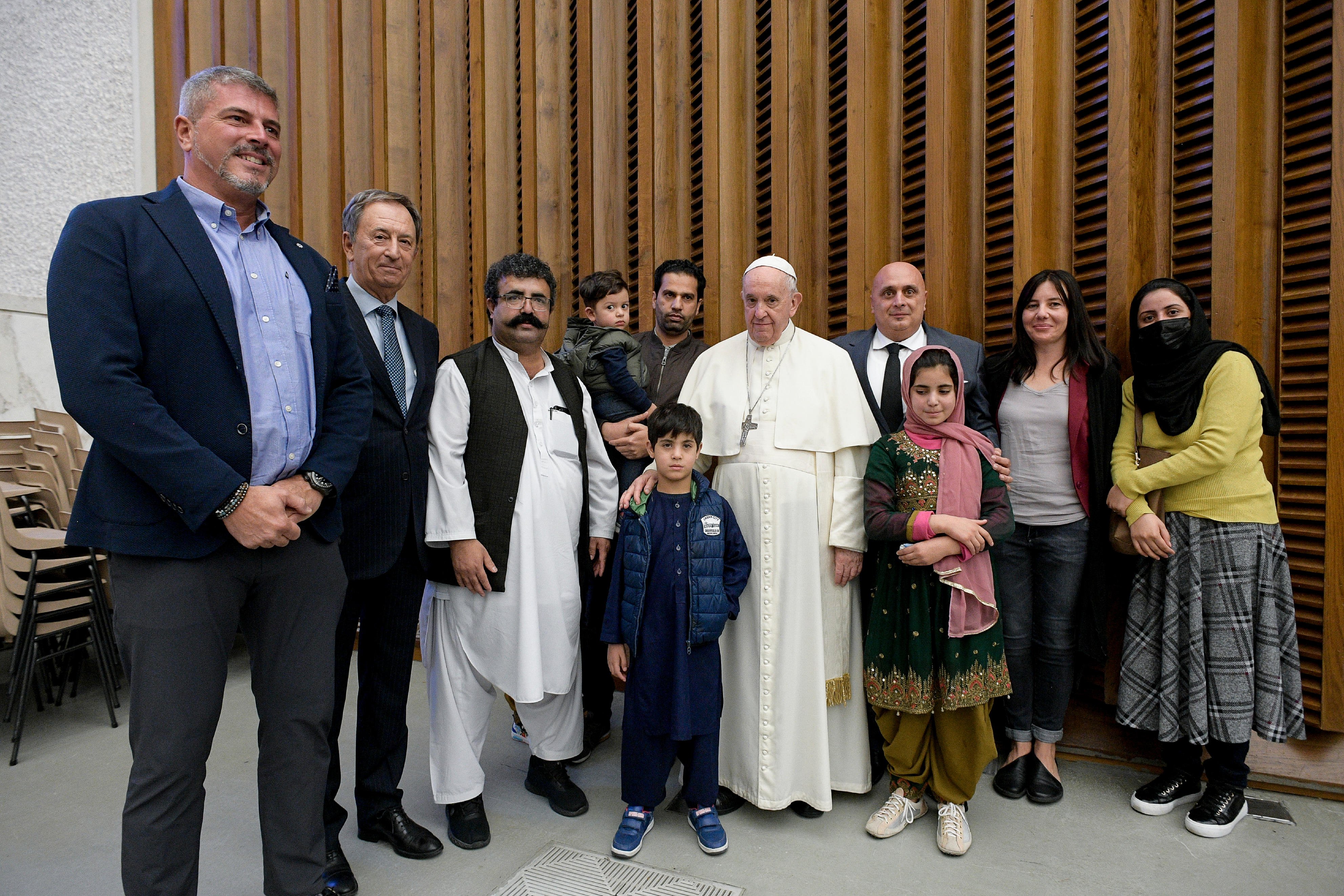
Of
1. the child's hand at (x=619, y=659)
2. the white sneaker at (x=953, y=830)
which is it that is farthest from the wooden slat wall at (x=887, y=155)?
the child's hand at (x=619, y=659)

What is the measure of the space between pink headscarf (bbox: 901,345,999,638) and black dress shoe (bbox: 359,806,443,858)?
1.75m

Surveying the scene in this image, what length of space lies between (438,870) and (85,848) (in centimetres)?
120

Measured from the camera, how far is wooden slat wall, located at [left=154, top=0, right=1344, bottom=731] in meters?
2.66

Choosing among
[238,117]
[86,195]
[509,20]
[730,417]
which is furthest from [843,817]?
[86,195]

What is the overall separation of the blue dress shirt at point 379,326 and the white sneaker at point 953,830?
2.14m

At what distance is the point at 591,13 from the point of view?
4363 millimetres

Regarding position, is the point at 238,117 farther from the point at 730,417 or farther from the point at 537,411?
the point at 730,417

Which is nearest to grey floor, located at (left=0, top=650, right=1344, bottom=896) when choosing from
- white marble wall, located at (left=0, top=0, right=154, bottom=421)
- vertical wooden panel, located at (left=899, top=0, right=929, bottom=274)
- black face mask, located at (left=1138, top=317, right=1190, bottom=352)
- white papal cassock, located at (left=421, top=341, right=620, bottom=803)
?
white papal cassock, located at (left=421, top=341, right=620, bottom=803)

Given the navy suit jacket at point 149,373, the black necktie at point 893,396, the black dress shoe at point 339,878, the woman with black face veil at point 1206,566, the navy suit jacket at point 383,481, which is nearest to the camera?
the navy suit jacket at point 149,373

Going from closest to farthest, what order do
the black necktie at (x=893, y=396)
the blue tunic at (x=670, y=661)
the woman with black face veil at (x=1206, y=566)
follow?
the blue tunic at (x=670, y=661) < the woman with black face veil at (x=1206, y=566) < the black necktie at (x=893, y=396)

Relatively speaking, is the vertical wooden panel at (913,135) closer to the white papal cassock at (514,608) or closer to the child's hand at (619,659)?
the white papal cassock at (514,608)

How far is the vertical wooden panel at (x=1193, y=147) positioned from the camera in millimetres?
2748

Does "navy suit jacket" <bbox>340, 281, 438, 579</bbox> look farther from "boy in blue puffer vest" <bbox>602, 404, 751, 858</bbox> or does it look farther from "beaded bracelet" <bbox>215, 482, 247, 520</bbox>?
"boy in blue puffer vest" <bbox>602, 404, 751, 858</bbox>

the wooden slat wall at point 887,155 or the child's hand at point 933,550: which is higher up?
the wooden slat wall at point 887,155
